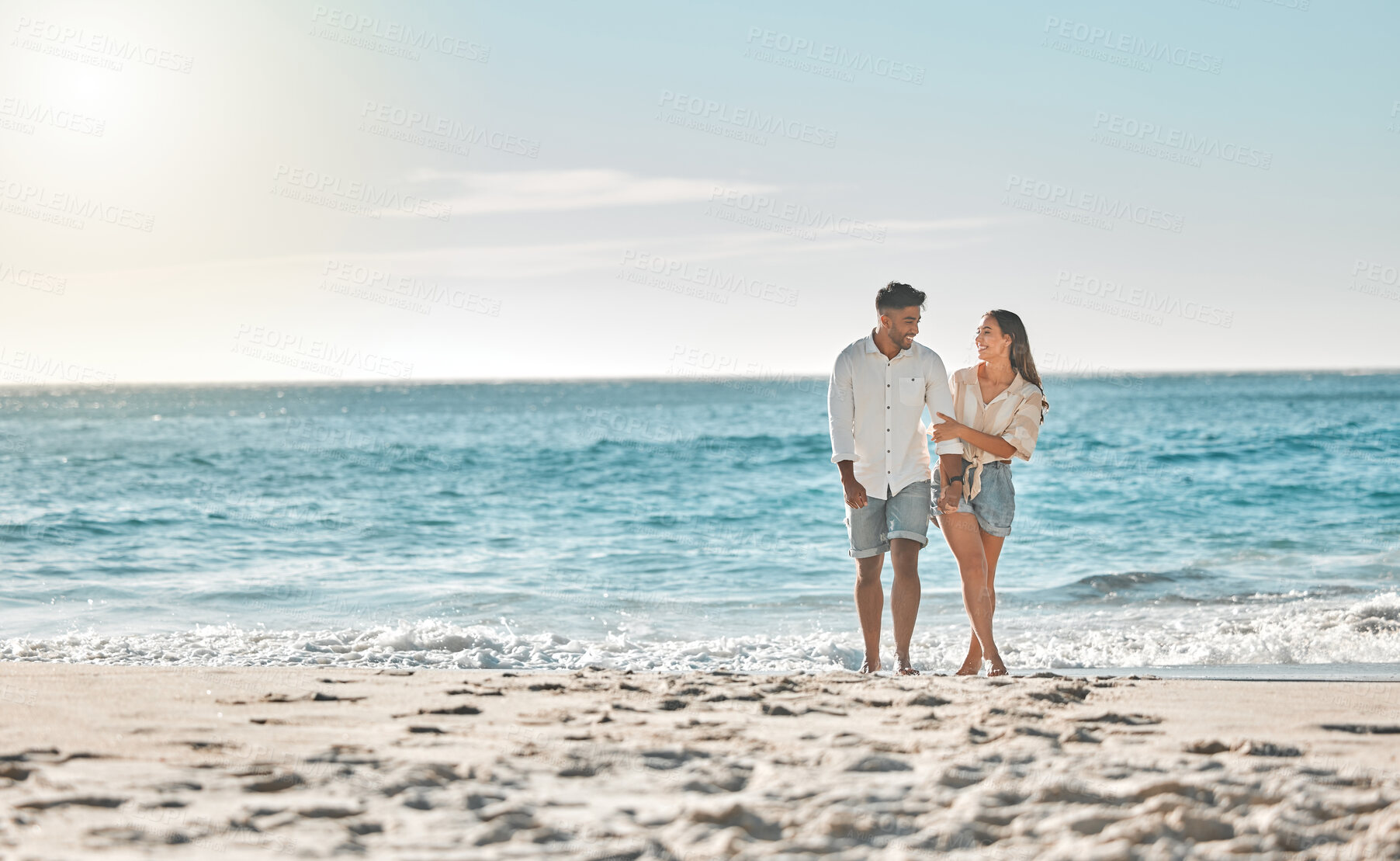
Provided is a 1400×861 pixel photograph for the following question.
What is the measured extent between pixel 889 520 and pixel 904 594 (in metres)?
0.39

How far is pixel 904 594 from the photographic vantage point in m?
5.59

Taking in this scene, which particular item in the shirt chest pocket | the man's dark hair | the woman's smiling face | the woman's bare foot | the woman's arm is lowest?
the woman's bare foot

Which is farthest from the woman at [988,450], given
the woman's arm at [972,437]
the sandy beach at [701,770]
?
the sandy beach at [701,770]

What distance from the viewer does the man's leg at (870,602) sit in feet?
18.6

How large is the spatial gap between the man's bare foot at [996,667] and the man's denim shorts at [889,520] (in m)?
0.67

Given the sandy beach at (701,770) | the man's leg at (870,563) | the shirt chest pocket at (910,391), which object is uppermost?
the shirt chest pocket at (910,391)

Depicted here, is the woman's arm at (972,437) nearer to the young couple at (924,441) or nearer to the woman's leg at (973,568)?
the young couple at (924,441)

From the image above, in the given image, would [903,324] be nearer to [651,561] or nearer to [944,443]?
[944,443]

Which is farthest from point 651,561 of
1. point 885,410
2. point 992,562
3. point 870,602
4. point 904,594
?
point 885,410

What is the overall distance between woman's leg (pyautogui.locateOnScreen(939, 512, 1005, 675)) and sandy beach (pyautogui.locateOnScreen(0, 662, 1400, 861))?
46 cm

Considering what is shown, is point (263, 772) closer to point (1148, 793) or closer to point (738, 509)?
point (1148, 793)

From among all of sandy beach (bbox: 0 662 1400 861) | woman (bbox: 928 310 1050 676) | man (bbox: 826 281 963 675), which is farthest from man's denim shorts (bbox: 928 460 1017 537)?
sandy beach (bbox: 0 662 1400 861)

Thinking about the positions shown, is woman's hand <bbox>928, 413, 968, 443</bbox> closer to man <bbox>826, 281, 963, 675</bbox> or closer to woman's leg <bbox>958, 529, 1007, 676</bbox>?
man <bbox>826, 281, 963, 675</bbox>

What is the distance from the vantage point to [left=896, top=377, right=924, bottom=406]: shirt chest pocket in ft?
17.9
